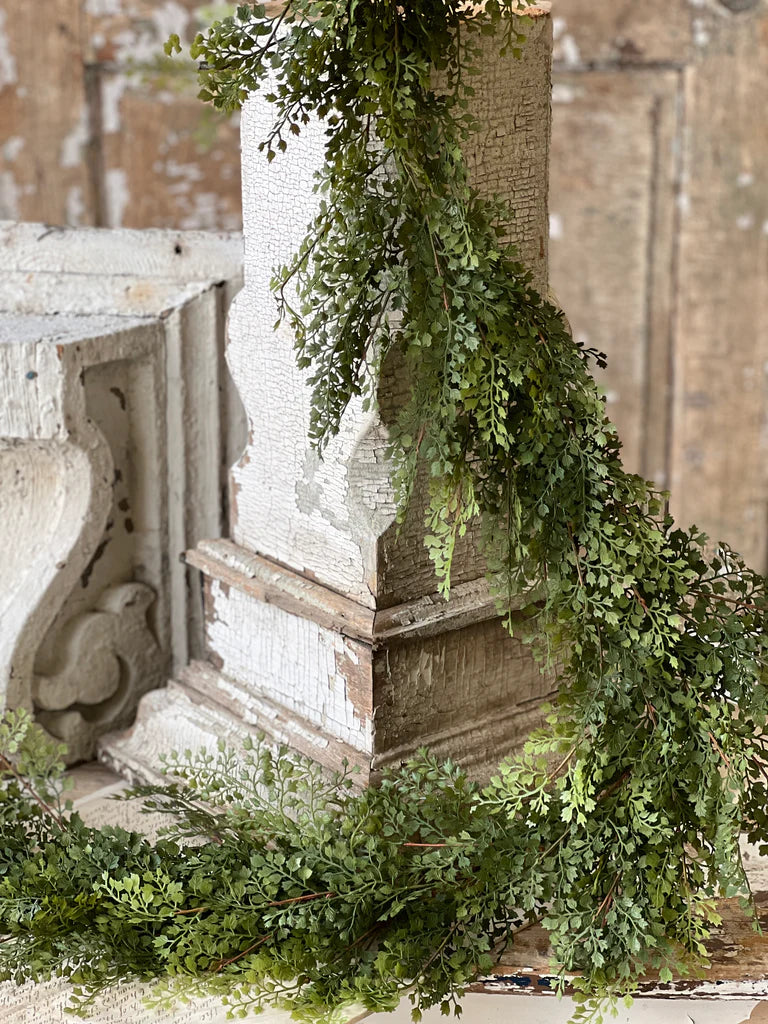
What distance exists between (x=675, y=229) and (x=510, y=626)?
1325 mm

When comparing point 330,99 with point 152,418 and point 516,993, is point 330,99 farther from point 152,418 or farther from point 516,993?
point 516,993

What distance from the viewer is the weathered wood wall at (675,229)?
192 centimetres

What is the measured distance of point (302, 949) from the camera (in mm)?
791

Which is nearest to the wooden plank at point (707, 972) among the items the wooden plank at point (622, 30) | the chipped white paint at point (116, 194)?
the wooden plank at point (622, 30)

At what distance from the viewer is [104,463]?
1.08 meters

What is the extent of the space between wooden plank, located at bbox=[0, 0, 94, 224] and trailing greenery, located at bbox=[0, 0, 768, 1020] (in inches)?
51.1

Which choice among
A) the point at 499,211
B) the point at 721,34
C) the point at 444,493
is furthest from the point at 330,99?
the point at 721,34

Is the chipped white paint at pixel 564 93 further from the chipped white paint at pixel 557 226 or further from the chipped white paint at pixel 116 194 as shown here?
the chipped white paint at pixel 116 194

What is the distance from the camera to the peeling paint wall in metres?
1.99

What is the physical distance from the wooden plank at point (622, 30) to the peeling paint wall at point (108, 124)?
1.79ft

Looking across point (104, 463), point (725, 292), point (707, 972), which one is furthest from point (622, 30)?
point (707, 972)

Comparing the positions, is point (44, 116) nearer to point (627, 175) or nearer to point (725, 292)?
point (627, 175)

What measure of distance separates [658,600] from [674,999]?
0.82 ft

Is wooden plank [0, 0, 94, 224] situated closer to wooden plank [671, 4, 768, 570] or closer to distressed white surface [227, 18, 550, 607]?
wooden plank [671, 4, 768, 570]
